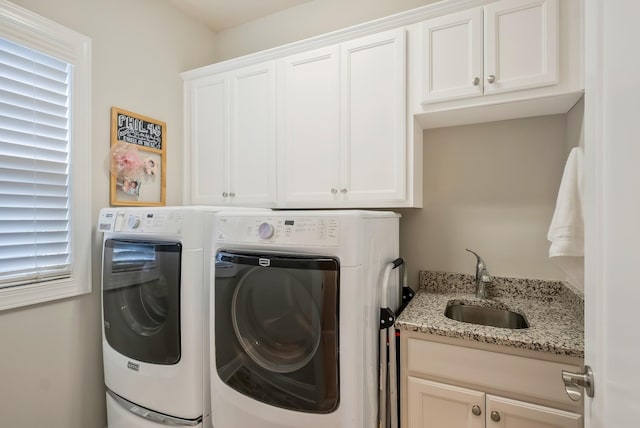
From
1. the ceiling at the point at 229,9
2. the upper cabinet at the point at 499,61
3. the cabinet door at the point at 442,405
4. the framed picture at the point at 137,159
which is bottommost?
the cabinet door at the point at 442,405

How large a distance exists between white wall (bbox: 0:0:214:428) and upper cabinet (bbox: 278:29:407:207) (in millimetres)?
877

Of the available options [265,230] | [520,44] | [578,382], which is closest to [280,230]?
[265,230]

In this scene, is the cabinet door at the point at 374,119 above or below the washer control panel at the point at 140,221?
above

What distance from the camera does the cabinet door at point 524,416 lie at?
3.89ft

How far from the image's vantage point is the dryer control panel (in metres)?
1.25

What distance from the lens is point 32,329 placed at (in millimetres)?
1609

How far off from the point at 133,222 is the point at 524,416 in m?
1.89

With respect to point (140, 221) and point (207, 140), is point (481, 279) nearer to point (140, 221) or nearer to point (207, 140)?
point (140, 221)

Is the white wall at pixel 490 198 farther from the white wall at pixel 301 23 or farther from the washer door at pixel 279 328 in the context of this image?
the washer door at pixel 279 328

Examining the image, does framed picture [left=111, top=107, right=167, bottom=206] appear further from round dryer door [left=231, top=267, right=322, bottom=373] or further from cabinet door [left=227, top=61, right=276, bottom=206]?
round dryer door [left=231, top=267, right=322, bottom=373]

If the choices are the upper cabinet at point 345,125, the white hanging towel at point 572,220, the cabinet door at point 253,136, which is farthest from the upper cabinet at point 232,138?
the white hanging towel at point 572,220

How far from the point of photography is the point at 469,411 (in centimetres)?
133

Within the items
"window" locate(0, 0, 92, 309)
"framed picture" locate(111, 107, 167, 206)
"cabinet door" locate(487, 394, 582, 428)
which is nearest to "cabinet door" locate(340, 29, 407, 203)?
"cabinet door" locate(487, 394, 582, 428)

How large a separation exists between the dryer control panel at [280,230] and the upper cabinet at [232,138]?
0.66 m
